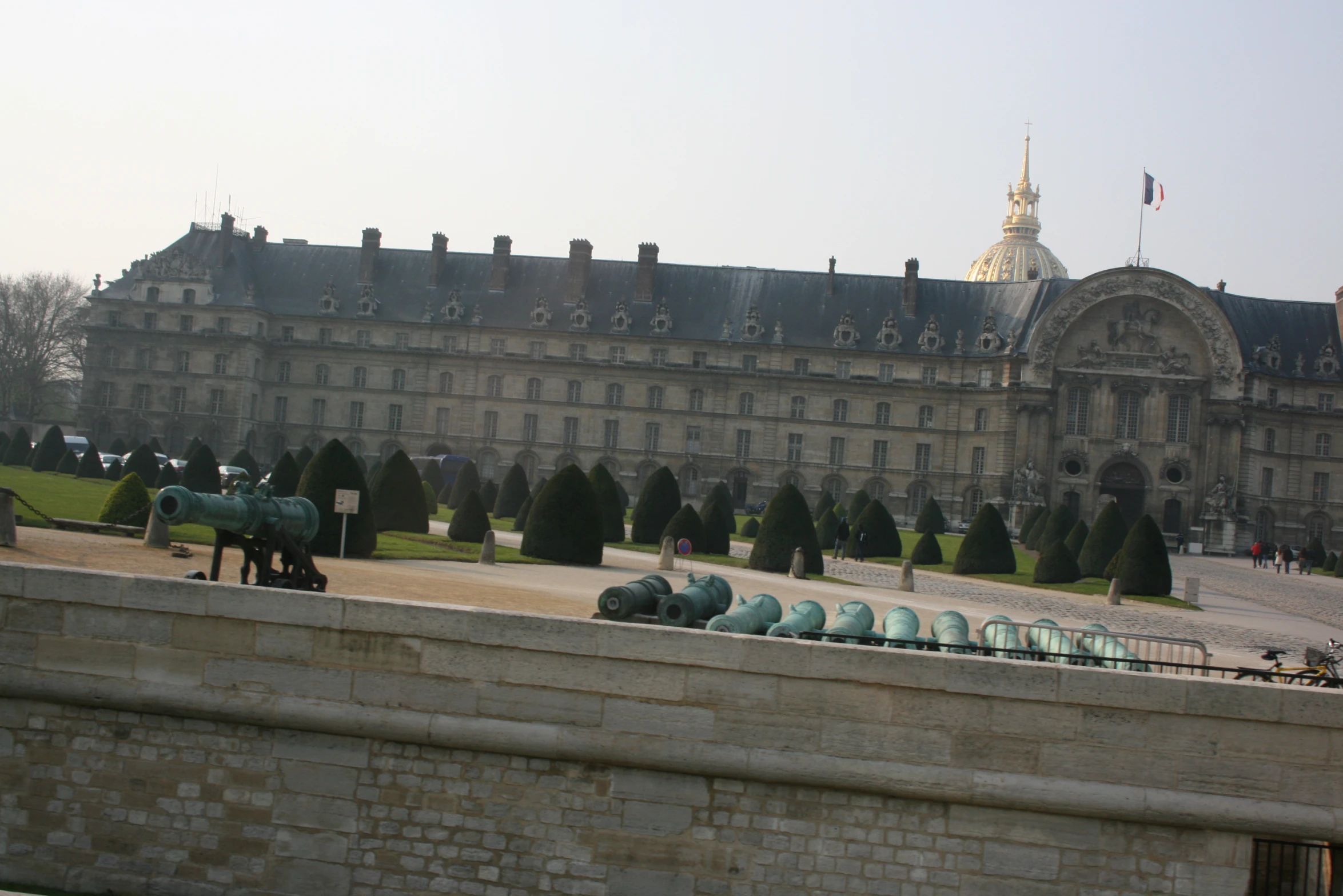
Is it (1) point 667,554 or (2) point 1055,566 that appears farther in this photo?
(2) point 1055,566

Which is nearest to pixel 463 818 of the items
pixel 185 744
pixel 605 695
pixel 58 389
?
pixel 605 695

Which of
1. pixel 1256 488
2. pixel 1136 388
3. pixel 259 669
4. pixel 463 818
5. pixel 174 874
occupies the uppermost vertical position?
pixel 1136 388

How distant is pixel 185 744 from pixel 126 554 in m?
6.22

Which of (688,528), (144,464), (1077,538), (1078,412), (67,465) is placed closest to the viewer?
(688,528)

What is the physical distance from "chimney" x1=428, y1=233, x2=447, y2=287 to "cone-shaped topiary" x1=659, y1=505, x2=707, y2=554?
3487cm

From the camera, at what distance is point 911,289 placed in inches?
2253

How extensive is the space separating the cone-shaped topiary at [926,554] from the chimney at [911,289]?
26313 millimetres

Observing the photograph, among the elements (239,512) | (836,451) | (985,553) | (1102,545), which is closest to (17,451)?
(985,553)

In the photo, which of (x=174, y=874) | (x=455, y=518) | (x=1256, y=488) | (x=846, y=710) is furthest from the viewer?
(x=1256, y=488)

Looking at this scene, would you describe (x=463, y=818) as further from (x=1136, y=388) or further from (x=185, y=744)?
(x=1136, y=388)

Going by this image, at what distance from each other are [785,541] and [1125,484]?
31732 millimetres

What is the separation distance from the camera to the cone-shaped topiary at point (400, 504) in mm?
24719

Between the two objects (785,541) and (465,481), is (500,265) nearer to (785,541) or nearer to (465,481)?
(465,481)

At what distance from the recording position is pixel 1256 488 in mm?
51531
